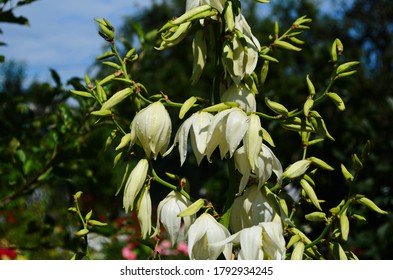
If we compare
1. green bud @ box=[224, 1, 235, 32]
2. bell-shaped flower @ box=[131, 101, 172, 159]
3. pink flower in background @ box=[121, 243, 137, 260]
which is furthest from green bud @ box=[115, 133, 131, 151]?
pink flower in background @ box=[121, 243, 137, 260]

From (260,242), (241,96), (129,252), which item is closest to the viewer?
(260,242)

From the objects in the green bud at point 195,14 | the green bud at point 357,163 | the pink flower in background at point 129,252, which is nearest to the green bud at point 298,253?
the green bud at point 357,163

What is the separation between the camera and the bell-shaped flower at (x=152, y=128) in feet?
3.07

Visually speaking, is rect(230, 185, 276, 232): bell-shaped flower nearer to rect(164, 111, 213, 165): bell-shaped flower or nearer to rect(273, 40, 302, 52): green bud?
rect(164, 111, 213, 165): bell-shaped flower

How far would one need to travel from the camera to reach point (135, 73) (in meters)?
2.12

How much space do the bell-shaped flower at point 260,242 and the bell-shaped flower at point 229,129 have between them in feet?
0.38

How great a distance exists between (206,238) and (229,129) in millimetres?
166

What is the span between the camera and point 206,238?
3.03ft

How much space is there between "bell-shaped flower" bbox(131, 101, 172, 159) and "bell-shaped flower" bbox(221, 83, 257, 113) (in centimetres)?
11

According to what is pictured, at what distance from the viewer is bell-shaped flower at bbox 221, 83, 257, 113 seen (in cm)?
97

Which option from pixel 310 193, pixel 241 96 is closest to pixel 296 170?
pixel 310 193

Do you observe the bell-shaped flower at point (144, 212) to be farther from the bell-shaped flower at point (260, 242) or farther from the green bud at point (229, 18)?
the green bud at point (229, 18)

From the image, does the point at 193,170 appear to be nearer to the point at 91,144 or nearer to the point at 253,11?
the point at 253,11

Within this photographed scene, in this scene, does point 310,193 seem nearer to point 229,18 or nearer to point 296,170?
point 296,170
